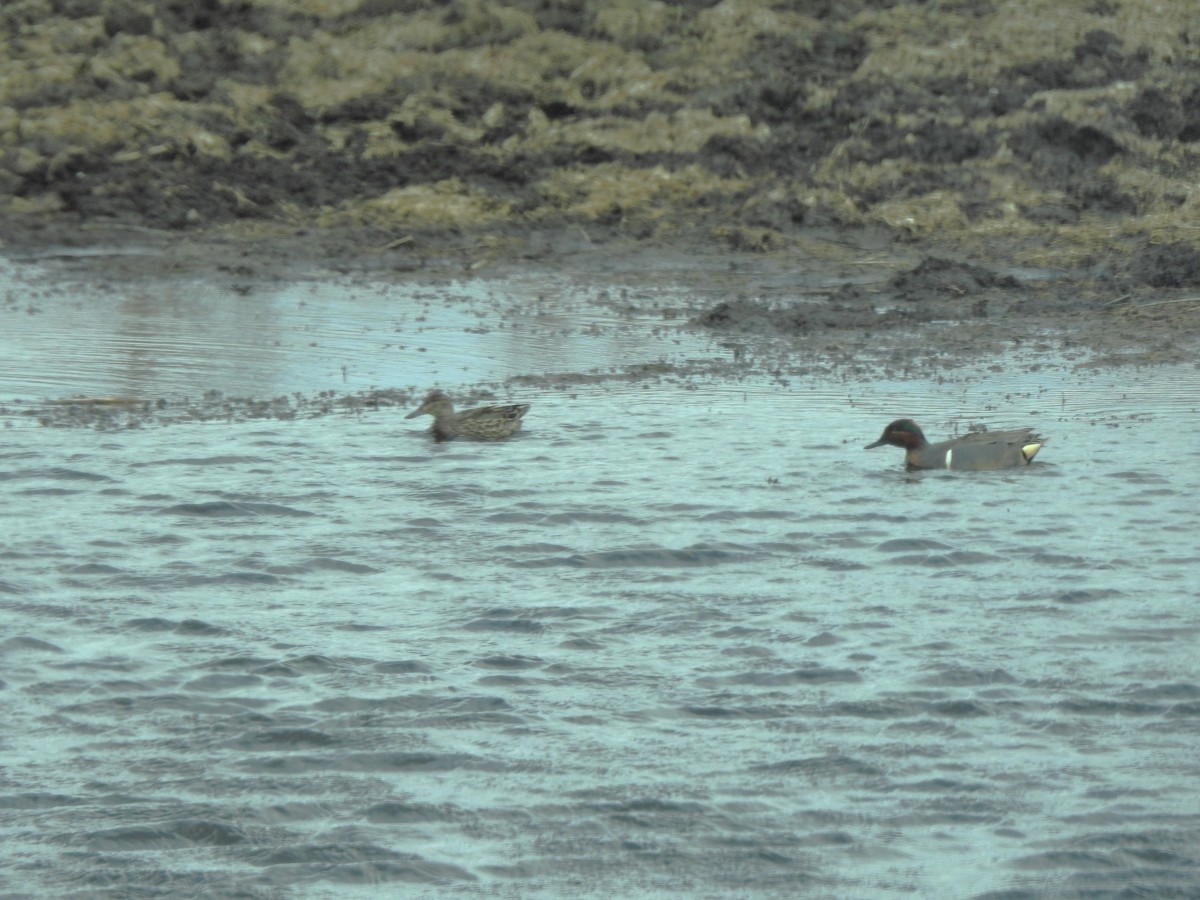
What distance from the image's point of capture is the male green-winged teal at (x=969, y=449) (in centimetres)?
997

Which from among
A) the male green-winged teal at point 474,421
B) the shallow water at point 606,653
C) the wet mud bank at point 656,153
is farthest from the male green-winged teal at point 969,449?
the wet mud bank at point 656,153

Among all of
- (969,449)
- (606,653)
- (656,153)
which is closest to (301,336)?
(969,449)

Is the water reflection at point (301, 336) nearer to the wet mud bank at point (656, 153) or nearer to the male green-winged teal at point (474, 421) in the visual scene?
the wet mud bank at point (656, 153)

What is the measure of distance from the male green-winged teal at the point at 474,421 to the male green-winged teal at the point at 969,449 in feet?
6.56

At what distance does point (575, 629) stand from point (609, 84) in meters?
13.6

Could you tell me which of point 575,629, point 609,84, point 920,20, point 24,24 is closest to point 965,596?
point 575,629

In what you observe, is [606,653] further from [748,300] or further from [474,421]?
[748,300]

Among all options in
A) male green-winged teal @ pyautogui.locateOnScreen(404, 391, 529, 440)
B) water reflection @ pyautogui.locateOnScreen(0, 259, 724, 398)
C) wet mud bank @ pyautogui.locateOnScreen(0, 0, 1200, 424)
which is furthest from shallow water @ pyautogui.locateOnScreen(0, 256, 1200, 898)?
wet mud bank @ pyautogui.locateOnScreen(0, 0, 1200, 424)

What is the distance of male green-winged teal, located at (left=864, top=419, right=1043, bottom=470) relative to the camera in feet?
32.7

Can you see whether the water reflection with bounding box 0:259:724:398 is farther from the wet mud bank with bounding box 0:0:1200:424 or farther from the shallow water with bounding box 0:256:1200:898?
the wet mud bank with bounding box 0:0:1200:424

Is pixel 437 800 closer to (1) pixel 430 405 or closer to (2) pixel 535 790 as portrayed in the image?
(2) pixel 535 790

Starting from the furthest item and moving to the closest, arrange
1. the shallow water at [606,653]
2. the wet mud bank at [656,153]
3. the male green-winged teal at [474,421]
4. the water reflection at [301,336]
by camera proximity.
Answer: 1. the wet mud bank at [656,153]
2. the water reflection at [301,336]
3. the male green-winged teal at [474,421]
4. the shallow water at [606,653]

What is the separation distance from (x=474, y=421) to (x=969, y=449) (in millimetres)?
2564

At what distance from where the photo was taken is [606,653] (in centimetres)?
729
